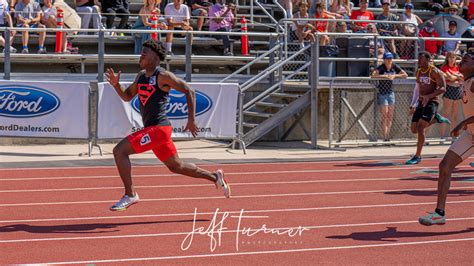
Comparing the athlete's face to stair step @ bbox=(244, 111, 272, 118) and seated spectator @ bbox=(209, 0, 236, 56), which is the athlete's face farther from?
seated spectator @ bbox=(209, 0, 236, 56)

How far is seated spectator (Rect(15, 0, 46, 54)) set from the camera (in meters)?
21.0

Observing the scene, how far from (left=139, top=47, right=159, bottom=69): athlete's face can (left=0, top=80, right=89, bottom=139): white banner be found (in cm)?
726

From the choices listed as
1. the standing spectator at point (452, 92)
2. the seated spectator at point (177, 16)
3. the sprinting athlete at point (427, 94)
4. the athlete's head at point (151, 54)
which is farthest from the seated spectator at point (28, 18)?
the athlete's head at point (151, 54)

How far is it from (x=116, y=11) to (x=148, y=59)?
12562 millimetres

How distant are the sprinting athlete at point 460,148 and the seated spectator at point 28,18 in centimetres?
1225

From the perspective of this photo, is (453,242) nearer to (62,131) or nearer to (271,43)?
(62,131)

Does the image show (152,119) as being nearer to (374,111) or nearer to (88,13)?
(374,111)

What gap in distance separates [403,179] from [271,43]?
7551 mm

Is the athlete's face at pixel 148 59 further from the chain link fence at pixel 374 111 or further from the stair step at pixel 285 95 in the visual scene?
the stair step at pixel 285 95

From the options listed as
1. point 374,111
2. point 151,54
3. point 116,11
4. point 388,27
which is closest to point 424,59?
point 374,111

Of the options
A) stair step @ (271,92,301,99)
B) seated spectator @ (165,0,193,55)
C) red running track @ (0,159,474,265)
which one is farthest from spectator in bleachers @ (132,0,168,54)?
red running track @ (0,159,474,265)

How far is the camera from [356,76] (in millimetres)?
21156

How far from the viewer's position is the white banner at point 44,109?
18.0m

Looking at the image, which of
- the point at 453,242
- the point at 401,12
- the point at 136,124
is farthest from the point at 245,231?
the point at 401,12
